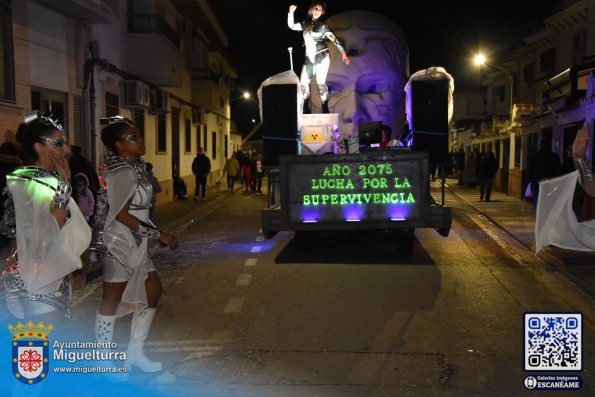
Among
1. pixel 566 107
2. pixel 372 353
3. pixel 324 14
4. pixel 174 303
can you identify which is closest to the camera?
pixel 372 353

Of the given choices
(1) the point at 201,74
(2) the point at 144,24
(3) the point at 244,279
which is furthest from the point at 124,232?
(1) the point at 201,74

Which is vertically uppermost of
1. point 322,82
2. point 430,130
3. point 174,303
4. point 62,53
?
point 62,53

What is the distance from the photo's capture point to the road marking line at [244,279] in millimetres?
7737

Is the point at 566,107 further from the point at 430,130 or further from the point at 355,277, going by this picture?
the point at 355,277

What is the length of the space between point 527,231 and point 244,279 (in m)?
7.05

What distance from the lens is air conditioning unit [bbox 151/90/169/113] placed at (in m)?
17.6

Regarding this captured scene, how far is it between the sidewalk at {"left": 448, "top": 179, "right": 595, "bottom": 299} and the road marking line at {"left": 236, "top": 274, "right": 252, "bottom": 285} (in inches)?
169

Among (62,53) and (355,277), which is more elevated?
(62,53)

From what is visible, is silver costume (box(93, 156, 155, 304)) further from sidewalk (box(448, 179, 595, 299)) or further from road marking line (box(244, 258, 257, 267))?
sidewalk (box(448, 179, 595, 299))

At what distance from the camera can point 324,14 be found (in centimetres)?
983

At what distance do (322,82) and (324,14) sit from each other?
3.70ft

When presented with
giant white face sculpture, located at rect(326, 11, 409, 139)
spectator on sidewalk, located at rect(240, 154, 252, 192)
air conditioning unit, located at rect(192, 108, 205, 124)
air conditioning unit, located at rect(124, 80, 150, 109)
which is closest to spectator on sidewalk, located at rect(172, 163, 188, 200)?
spectator on sidewalk, located at rect(240, 154, 252, 192)

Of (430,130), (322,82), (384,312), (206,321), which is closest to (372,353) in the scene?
(384,312)

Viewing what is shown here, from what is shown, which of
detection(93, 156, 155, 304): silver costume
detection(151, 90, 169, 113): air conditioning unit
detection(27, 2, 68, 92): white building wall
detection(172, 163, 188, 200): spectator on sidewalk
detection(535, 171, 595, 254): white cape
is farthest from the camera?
detection(172, 163, 188, 200): spectator on sidewalk
